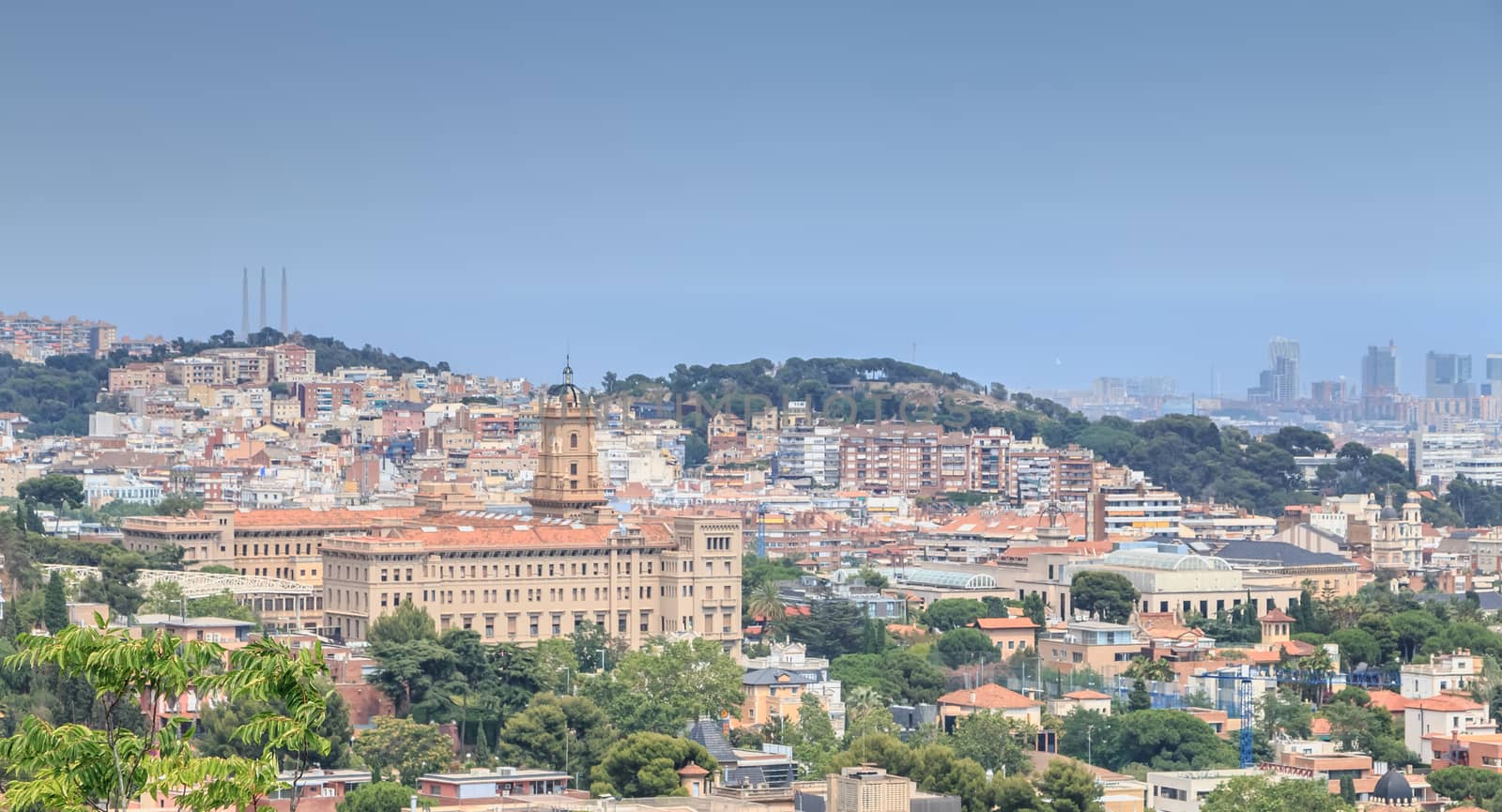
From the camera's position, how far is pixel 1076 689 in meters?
52.9

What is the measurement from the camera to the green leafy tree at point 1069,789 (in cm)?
3881

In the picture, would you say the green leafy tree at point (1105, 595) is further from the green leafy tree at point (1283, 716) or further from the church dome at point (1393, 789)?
the church dome at point (1393, 789)

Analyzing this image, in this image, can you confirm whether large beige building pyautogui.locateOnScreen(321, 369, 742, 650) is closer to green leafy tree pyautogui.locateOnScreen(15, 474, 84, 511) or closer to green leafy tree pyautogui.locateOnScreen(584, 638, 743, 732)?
green leafy tree pyautogui.locateOnScreen(584, 638, 743, 732)

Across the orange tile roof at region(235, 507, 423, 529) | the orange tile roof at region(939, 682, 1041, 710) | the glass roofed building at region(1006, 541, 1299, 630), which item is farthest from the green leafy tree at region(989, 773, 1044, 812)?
the orange tile roof at region(235, 507, 423, 529)

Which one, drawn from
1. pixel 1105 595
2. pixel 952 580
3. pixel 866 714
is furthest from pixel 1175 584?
pixel 866 714

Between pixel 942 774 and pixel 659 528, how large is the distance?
22.5 meters

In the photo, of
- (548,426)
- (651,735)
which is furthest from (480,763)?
(548,426)

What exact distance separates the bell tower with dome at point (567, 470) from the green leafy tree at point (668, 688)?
45.1 feet

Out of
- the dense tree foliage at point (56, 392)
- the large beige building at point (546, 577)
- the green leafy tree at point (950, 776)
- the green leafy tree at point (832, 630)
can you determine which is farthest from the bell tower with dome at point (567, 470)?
the dense tree foliage at point (56, 392)

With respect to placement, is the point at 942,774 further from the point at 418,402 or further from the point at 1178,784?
the point at 418,402

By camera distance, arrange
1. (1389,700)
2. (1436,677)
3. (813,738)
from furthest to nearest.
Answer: (1436,677), (1389,700), (813,738)

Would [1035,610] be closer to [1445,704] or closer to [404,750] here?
[1445,704]

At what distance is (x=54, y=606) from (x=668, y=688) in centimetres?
900

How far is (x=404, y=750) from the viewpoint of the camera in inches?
1636
